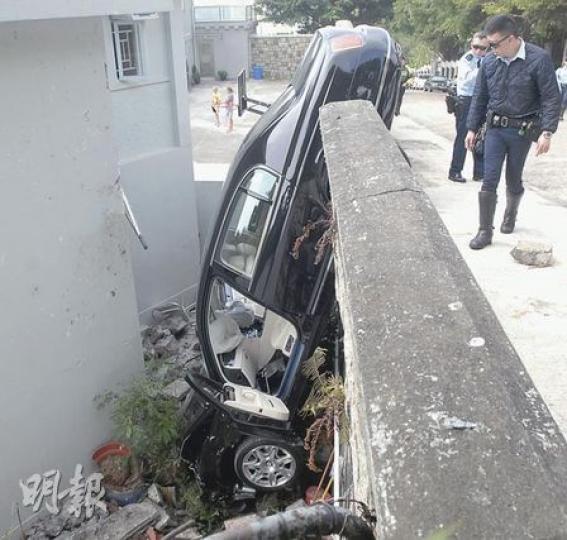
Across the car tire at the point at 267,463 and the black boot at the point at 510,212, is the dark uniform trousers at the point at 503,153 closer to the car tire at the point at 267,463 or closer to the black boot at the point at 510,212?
the black boot at the point at 510,212

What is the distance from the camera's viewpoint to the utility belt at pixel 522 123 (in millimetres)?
4609

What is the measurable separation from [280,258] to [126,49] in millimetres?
4019

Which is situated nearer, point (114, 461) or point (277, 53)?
point (114, 461)

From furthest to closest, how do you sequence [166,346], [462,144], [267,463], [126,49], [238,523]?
[462,144] < [126,49] < [166,346] < [267,463] < [238,523]

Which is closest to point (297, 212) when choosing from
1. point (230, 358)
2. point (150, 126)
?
point (230, 358)

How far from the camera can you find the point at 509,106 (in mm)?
4633

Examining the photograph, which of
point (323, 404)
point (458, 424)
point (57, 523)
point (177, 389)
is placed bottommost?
point (57, 523)

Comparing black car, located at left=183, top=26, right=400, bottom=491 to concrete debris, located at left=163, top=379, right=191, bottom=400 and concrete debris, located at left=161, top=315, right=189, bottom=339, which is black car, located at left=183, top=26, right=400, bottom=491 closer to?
concrete debris, located at left=163, top=379, right=191, bottom=400

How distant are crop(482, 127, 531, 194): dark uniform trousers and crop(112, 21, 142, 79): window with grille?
410 centimetres

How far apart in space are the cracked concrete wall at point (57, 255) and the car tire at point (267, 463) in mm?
1324

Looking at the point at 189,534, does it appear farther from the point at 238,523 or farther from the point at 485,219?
the point at 485,219

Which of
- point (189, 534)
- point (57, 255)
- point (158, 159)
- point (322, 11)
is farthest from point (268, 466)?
point (322, 11)

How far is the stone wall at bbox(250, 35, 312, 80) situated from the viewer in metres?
35.1

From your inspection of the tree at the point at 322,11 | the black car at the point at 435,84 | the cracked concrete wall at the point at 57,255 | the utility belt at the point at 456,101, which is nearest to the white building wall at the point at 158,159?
the cracked concrete wall at the point at 57,255
